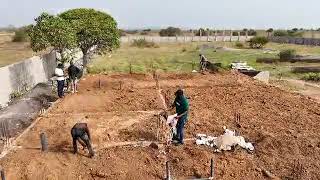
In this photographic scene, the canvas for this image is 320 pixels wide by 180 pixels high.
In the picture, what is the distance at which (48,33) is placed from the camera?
1833 centimetres

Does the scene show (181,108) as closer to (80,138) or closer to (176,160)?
(176,160)

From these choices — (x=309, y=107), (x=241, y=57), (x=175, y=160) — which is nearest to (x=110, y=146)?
(x=175, y=160)

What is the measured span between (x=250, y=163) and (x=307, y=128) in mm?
3277

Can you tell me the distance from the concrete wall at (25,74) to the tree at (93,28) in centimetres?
195

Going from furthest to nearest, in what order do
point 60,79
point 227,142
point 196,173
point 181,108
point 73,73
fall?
point 73,73 → point 60,79 → point 181,108 → point 227,142 → point 196,173

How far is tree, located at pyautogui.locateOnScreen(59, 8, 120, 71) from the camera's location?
2198 cm

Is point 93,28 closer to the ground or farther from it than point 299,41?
farther from it

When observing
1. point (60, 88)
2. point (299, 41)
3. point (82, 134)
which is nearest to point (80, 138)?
point (82, 134)

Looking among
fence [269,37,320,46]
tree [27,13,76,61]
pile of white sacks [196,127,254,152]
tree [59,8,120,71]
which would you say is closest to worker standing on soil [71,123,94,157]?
pile of white sacks [196,127,254,152]

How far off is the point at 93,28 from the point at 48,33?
3.96 m

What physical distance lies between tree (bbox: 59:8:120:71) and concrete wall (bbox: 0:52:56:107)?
6.41 ft

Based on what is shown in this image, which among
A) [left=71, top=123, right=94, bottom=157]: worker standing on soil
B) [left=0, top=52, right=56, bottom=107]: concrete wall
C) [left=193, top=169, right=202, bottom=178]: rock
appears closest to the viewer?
[left=193, top=169, right=202, bottom=178]: rock

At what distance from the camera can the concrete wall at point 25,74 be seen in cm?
1577

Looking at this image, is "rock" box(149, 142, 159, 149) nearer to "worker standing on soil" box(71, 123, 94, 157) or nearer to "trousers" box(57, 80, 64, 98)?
"worker standing on soil" box(71, 123, 94, 157)
